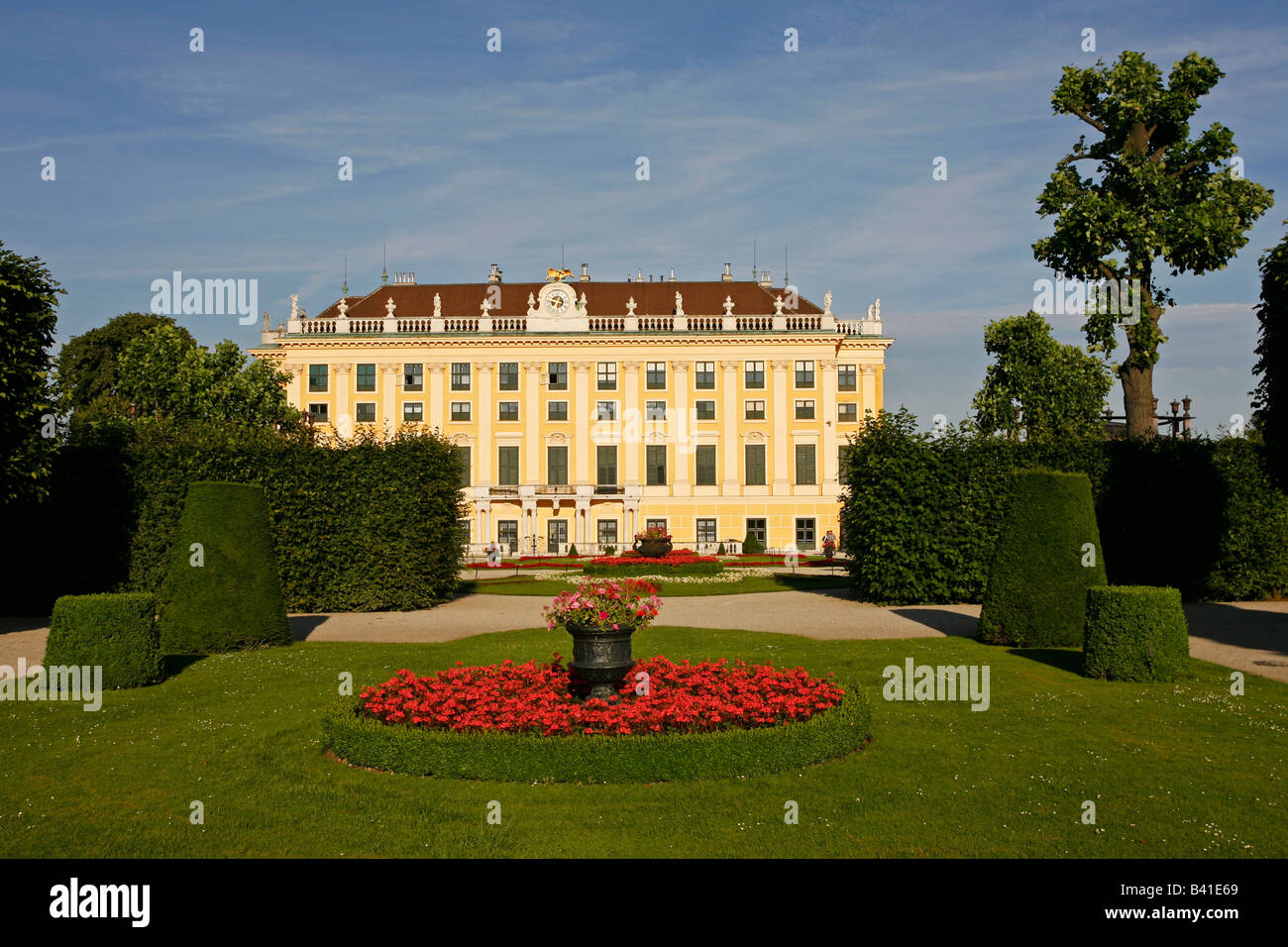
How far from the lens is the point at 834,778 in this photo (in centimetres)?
895

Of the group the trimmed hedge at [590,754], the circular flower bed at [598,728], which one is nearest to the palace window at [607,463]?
the circular flower bed at [598,728]

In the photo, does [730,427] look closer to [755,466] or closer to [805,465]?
[755,466]

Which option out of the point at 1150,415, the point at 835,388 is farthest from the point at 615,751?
the point at 835,388

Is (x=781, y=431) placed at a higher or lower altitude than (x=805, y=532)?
higher

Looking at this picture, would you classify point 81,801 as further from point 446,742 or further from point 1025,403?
point 1025,403

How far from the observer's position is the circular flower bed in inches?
355

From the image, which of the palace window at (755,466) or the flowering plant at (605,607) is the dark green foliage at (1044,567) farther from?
the palace window at (755,466)

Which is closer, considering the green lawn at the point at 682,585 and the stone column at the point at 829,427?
the green lawn at the point at 682,585

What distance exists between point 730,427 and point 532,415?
13047 mm

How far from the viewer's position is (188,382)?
48.2 meters

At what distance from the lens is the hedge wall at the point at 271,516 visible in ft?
75.5

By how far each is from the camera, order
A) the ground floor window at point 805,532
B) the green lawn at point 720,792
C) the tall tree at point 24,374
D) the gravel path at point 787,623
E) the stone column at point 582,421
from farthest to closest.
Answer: the stone column at point 582,421 → the ground floor window at point 805,532 → the tall tree at point 24,374 → the gravel path at point 787,623 → the green lawn at point 720,792

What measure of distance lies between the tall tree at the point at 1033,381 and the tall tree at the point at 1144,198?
35491 mm

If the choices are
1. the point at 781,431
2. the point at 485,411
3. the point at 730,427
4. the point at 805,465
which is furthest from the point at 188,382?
the point at 805,465
